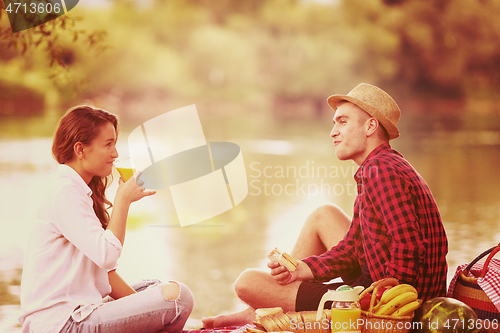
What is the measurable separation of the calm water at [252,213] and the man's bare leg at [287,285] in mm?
755

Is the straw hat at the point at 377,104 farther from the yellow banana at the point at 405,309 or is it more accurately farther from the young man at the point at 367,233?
the yellow banana at the point at 405,309

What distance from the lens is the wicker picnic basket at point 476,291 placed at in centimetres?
168

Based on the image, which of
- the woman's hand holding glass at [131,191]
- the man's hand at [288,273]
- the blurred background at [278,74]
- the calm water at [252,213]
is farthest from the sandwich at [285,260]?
the blurred background at [278,74]

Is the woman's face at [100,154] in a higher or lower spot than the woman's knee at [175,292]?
higher

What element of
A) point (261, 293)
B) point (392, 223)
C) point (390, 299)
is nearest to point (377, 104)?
point (392, 223)

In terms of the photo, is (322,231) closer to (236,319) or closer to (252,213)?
(236,319)

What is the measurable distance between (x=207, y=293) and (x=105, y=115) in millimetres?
2210

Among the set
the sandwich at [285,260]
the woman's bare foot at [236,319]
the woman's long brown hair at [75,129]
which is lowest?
the woman's bare foot at [236,319]

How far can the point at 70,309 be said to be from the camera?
1.46m

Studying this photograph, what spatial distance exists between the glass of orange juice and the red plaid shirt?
691mm

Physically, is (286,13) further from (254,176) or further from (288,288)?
(288,288)

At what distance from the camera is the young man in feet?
5.10

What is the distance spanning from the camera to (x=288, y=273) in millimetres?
1803

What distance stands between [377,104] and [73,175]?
0.95 m
